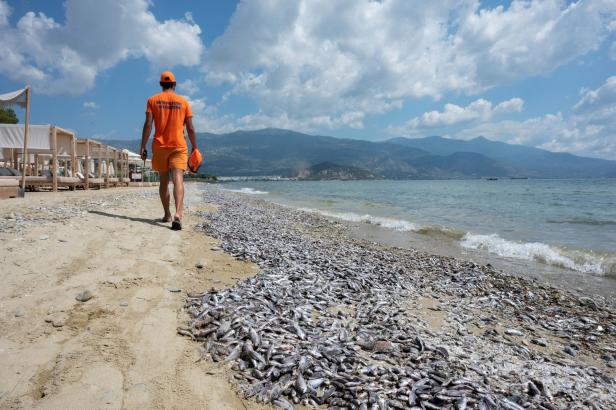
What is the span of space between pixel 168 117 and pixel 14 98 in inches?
352

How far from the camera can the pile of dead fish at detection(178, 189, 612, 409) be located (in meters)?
2.76

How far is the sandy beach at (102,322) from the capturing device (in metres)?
2.51

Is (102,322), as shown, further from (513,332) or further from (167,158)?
(513,332)

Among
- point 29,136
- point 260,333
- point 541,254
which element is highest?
point 29,136

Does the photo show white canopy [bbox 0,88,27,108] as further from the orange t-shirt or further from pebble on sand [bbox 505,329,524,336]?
pebble on sand [bbox 505,329,524,336]

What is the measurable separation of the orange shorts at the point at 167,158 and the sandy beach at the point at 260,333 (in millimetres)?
1626

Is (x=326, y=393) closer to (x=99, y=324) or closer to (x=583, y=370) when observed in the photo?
(x=99, y=324)

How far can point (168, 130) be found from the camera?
735 centimetres

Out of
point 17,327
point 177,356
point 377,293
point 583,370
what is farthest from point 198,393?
point 583,370

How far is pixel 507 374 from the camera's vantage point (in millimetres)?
3500

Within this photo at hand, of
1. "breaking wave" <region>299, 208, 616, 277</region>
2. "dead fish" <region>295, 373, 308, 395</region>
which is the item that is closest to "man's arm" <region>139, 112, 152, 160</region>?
"dead fish" <region>295, 373, 308, 395</region>

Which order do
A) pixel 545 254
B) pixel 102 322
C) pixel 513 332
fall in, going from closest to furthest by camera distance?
pixel 102 322 → pixel 513 332 → pixel 545 254

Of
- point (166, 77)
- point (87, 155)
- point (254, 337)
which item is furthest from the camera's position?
point (87, 155)

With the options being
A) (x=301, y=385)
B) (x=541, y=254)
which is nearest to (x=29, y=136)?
(x=301, y=385)
